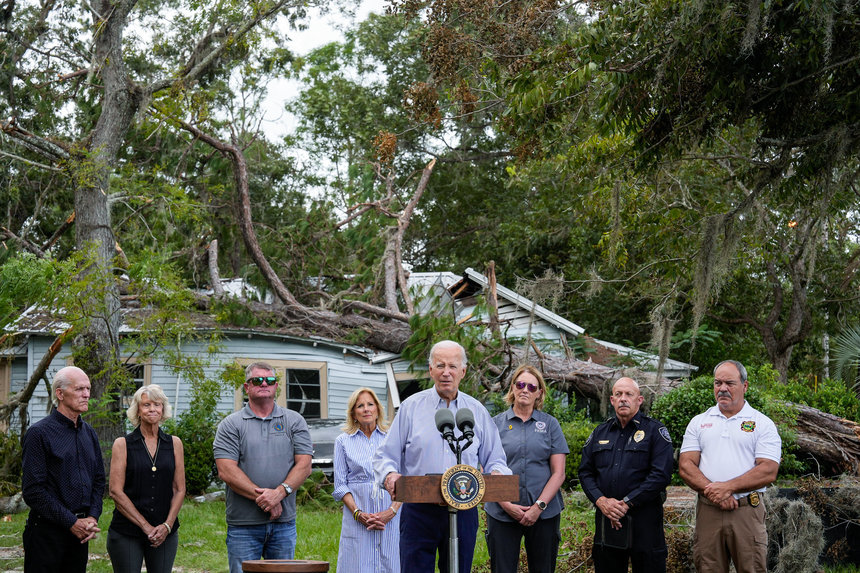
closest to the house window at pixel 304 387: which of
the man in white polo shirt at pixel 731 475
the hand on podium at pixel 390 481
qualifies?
the man in white polo shirt at pixel 731 475

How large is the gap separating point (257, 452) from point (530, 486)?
188cm

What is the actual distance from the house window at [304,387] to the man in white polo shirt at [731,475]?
1206cm

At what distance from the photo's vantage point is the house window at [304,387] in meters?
17.6

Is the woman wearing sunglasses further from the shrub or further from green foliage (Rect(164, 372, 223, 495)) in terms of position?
green foliage (Rect(164, 372, 223, 495))

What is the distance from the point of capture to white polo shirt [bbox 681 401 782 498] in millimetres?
6184

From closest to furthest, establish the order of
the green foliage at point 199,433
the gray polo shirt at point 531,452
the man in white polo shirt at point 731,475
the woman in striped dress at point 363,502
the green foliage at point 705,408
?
the man in white polo shirt at point 731,475, the gray polo shirt at point 531,452, the woman in striped dress at point 363,502, the green foliage at point 705,408, the green foliage at point 199,433

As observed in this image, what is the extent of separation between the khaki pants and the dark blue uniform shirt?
13.3 feet

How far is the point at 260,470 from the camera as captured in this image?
20.4ft

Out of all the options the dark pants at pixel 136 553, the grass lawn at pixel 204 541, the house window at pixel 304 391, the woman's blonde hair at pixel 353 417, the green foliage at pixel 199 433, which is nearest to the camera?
the dark pants at pixel 136 553

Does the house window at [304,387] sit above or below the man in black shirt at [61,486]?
above

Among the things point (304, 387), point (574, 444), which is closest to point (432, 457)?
point (574, 444)

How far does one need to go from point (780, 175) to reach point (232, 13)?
38.1ft

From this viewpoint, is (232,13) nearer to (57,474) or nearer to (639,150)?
(639,150)

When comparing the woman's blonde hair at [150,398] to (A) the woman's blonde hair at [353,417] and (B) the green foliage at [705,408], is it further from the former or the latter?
(B) the green foliage at [705,408]
